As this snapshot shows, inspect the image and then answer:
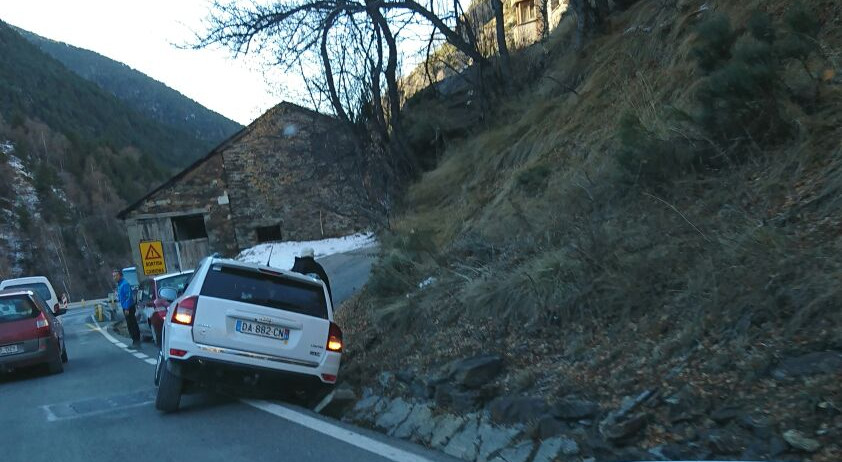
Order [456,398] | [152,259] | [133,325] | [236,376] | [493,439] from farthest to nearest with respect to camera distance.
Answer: [152,259] < [133,325] < [236,376] < [456,398] < [493,439]

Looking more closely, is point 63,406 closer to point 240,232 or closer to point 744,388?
point 744,388

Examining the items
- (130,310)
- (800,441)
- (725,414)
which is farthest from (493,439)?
(130,310)

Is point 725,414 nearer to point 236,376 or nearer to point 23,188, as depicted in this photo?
point 236,376

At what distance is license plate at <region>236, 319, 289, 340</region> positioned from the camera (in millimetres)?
7945

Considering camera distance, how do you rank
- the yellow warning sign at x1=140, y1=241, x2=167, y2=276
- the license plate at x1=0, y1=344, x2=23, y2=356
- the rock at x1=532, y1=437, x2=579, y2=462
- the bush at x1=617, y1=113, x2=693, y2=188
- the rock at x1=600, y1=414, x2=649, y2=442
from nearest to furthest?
the rock at x1=600, y1=414, x2=649, y2=442, the rock at x1=532, y1=437, x2=579, y2=462, the bush at x1=617, y1=113, x2=693, y2=188, the license plate at x1=0, y1=344, x2=23, y2=356, the yellow warning sign at x1=140, y1=241, x2=167, y2=276

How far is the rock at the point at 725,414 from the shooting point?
470 centimetres

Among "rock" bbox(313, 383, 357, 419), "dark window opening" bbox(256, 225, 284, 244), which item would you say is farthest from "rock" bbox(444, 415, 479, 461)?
"dark window opening" bbox(256, 225, 284, 244)

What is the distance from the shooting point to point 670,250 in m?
6.75

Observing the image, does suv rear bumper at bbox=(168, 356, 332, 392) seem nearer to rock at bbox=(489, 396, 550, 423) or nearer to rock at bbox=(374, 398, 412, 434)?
rock at bbox=(374, 398, 412, 434)

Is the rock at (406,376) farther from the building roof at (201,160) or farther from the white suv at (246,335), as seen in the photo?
the building roof at (201,160)

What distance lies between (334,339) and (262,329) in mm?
883

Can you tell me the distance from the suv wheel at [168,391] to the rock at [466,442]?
135 inches

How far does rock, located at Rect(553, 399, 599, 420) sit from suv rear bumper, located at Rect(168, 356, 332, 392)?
136 inches

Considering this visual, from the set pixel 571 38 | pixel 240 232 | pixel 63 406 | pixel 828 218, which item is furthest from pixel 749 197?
pixel 240 232
